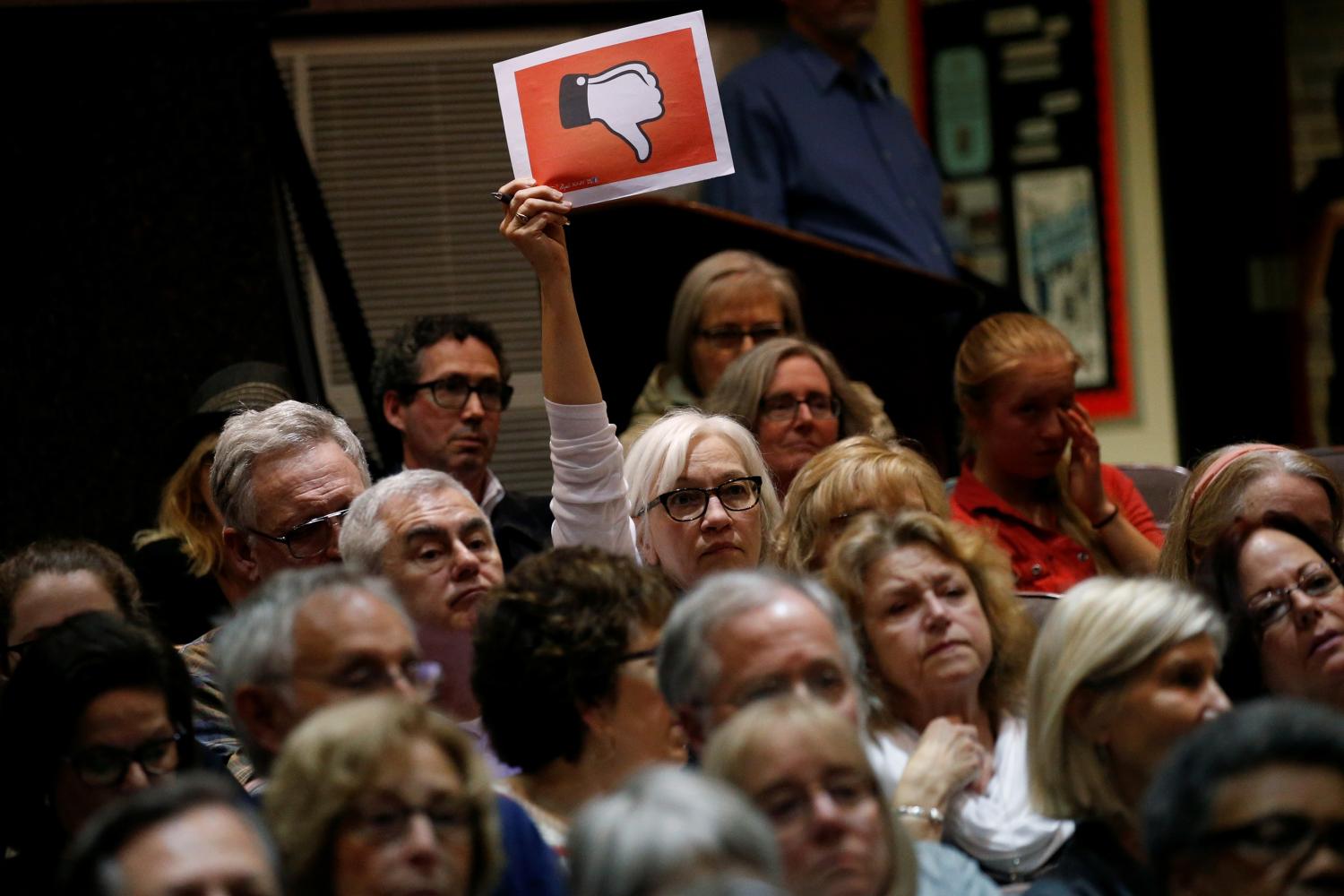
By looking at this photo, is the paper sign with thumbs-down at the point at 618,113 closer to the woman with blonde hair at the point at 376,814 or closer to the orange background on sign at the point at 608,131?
the orange background on sign at the point at 608,131

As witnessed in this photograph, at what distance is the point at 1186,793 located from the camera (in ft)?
7.20

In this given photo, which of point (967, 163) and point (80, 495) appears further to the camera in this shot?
point (967, 163)

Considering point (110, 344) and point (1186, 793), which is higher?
point (110, 344)

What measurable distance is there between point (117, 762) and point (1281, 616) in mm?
1752

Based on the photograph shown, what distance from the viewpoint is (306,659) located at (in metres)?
2.58

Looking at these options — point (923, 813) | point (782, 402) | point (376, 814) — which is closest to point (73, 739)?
point (376, 814)

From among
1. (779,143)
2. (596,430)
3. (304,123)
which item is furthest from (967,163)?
(596,430)

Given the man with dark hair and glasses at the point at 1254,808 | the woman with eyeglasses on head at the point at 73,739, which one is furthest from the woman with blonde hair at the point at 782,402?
the man with dark hair and glasses at the point at 1254,808

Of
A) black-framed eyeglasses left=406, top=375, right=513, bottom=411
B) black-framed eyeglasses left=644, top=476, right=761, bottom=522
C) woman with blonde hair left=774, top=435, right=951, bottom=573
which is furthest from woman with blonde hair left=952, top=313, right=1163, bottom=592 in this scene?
black-framed eyeglasses left=406, top=375, right=513, bottom=411

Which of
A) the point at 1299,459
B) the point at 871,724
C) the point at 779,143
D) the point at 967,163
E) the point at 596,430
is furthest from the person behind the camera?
the point at 967,163

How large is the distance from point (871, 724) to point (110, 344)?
229cm

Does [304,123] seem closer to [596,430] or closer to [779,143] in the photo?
[779,143]

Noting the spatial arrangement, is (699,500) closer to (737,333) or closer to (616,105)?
(616,105)

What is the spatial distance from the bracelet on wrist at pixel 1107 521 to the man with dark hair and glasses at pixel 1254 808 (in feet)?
6.62
